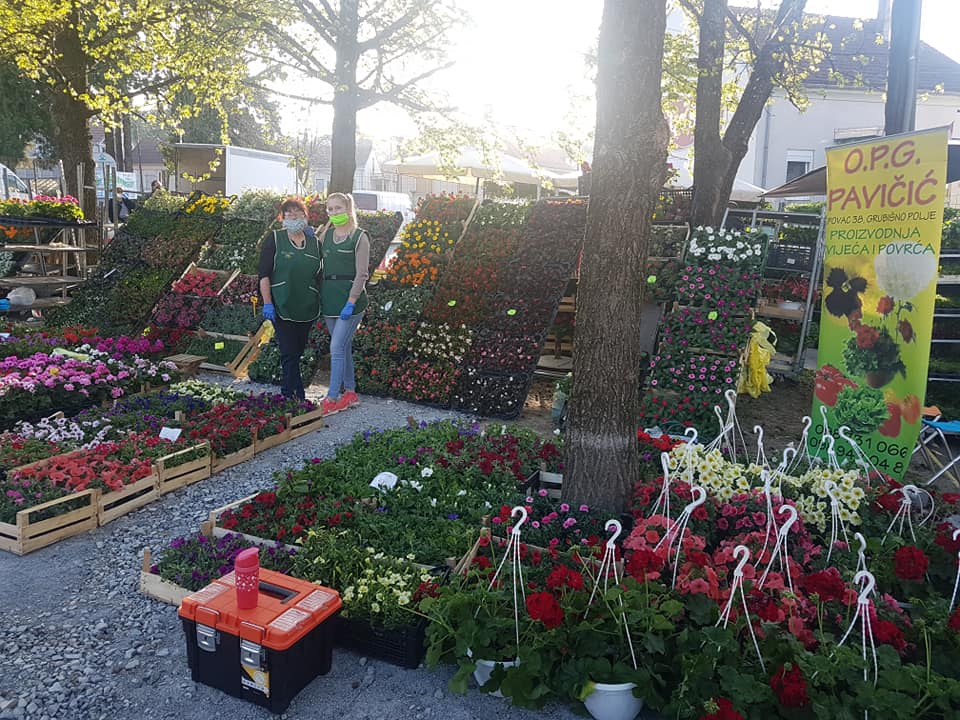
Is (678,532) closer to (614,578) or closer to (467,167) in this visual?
(614,578)

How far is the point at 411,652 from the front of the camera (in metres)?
3.16

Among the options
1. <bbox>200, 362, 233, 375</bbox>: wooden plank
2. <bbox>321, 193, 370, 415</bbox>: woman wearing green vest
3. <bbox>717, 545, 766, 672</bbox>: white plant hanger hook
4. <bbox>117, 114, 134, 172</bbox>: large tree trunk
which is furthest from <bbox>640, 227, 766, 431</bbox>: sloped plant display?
<bbox>117, 114, 134, 172</bbox>: large tree trunk

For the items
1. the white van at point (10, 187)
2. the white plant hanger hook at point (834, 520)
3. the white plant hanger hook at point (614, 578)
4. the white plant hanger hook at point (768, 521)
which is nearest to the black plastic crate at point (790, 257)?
the white plant hanger hook at point (834, 520)

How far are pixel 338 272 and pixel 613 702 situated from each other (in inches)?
194

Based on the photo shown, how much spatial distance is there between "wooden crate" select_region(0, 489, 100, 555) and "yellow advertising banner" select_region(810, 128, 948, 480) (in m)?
4.85

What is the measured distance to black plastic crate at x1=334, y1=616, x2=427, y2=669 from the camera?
3.16 metres

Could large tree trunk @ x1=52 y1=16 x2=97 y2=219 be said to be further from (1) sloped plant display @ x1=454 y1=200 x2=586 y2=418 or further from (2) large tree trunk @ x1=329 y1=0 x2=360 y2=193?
(1) sloped plant display @ x1=454 y1=200 x2=586 y2=418

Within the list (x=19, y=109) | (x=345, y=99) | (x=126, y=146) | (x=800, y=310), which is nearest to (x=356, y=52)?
(x=345, y=99)

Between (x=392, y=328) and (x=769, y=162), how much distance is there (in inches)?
664

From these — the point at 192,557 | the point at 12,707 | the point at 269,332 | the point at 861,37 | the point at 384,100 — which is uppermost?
the point at 861,37

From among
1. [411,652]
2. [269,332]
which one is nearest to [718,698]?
[411,652]

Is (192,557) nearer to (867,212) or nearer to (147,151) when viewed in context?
(867,212)

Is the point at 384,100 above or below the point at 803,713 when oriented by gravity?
above

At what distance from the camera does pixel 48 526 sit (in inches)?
168
